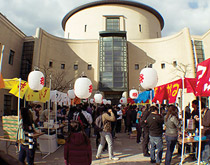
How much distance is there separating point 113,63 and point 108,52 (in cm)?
210

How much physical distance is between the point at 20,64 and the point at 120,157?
962 inches

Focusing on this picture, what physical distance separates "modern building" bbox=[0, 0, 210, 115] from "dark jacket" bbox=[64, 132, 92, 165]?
68.4 ft

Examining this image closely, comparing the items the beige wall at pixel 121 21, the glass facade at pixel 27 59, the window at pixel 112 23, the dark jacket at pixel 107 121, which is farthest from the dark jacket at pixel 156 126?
the window at pixel 112 23

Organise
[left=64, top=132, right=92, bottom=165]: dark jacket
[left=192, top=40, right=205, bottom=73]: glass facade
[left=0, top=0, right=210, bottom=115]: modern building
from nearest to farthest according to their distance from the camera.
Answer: [left=64, top=132, right=92, bottom=165]: dark jacket → [left=0, top=0, right=210, bottom=115]: modern building → [left=192, top=40, right=205, bottom=73]: glass facade

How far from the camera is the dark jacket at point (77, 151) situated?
10.6 ft

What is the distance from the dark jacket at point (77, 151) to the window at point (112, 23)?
29832 millimetres

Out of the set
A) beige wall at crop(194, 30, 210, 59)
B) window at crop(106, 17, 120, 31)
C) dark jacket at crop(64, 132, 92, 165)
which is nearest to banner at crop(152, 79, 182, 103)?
dark jacket at crop(64, 132, 92, 165)

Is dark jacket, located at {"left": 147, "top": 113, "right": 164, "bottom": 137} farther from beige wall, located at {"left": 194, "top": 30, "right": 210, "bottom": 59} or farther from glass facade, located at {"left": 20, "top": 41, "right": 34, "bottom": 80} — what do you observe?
beige wall, located at {"left": 194, "top": 30, "right": 210, "bottom": 59}

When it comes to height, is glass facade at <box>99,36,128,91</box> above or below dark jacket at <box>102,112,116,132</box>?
above

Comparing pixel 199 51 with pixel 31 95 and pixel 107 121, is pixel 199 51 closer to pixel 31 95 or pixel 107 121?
pixel 107 121

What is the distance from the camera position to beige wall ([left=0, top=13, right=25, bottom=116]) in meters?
20.6

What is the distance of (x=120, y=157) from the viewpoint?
636 centimetres

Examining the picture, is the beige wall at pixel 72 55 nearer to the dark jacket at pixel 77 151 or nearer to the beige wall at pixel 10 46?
the beige wall at pixel 10 46

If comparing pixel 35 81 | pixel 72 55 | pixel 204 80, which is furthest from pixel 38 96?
pixel 72 55
